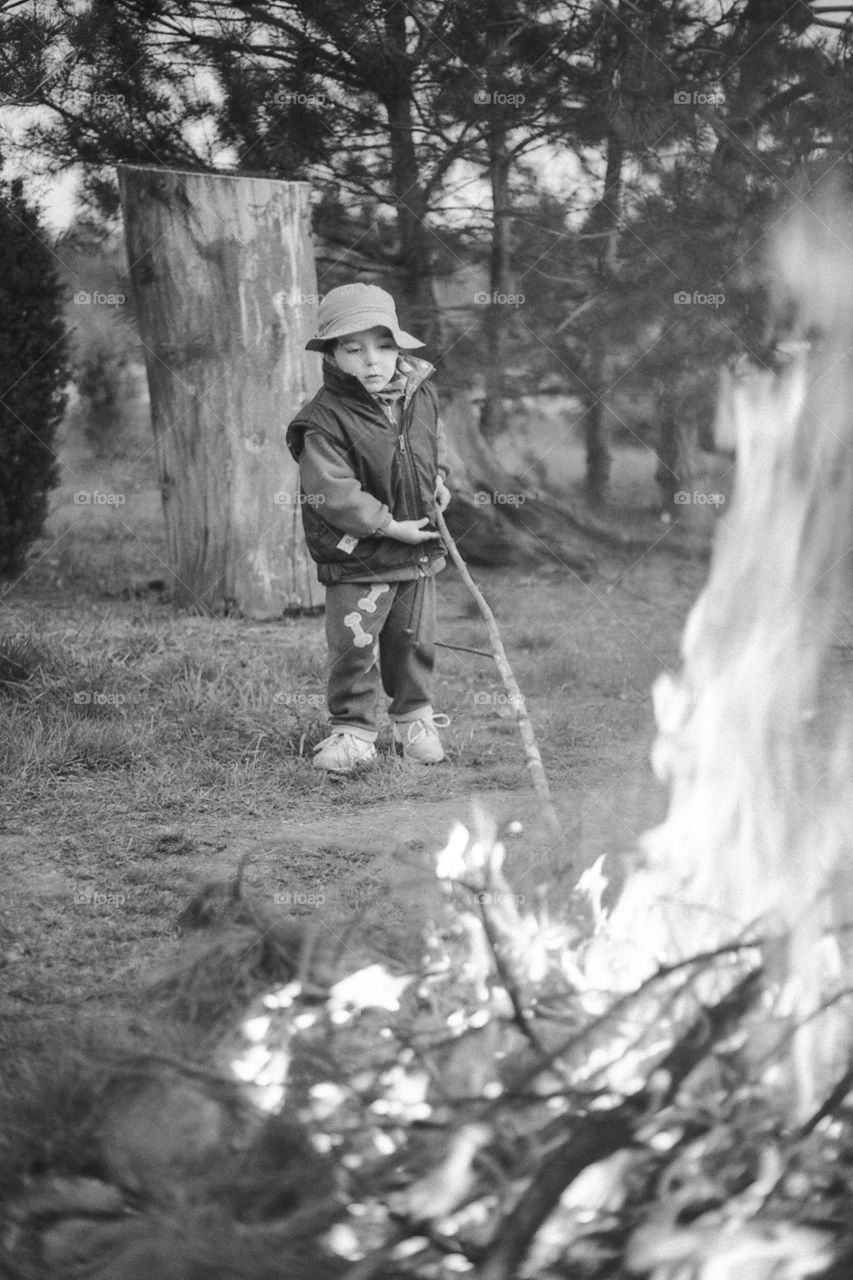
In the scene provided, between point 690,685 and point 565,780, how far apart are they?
67.2 inches

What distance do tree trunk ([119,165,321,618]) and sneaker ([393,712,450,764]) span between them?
2.13 meters

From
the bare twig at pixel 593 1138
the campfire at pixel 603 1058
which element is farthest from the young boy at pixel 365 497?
the bare twig at pixel 593 1138

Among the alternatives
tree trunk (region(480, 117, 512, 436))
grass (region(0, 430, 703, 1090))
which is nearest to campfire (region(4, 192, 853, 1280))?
grass (region(0, 430, 703, 1090))

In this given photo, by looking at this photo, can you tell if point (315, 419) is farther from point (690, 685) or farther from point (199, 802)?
point (690, 685)

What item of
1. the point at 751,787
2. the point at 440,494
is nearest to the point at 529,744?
the point at 751,787

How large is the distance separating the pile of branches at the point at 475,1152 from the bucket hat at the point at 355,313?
2519 millimetres

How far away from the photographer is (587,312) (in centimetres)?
690

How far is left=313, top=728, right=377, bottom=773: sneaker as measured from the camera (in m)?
4.30

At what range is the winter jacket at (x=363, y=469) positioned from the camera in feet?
13.9

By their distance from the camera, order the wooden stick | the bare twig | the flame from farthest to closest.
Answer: the wooden stick, the flame, the bare twig

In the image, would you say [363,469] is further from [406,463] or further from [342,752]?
[342,752]

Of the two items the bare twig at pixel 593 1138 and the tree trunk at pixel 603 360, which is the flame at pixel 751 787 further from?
the tree trunk at pixel 603 360

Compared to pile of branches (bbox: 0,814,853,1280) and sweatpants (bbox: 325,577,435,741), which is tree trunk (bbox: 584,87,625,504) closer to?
sweatpants (bbox: 325,577,435,741)

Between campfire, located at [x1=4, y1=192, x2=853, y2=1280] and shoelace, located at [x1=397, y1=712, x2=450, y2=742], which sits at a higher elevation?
campfire, located at [x1=4, y1=192, x2=853, y2=1280]
